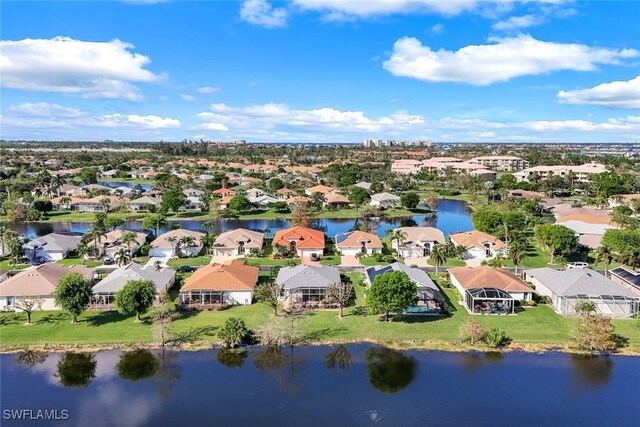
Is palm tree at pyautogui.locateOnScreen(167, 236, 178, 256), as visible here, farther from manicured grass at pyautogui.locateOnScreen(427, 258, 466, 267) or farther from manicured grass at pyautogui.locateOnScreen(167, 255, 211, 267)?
manicured grass at pyautogui.locateOnScreen(427, 258, 466, 267)

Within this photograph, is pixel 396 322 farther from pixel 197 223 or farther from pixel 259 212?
pixel 259 212

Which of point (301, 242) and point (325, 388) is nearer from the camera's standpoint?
point (325, 388)

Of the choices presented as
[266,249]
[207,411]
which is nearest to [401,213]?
[266,249]

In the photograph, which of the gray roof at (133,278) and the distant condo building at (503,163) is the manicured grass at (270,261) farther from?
the distant condo building at (503,163)

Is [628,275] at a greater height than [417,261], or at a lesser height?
greater

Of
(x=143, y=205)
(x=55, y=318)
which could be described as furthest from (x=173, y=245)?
(x=143, y=205)

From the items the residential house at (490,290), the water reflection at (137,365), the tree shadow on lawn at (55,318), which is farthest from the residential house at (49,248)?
the residential house at (490,290)

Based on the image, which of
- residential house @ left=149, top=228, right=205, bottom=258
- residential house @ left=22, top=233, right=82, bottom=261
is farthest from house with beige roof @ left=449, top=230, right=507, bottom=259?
residential house @ left=22, top=233, right=82, bottom=261

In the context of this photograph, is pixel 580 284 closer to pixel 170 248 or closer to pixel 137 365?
pixel 137 365
